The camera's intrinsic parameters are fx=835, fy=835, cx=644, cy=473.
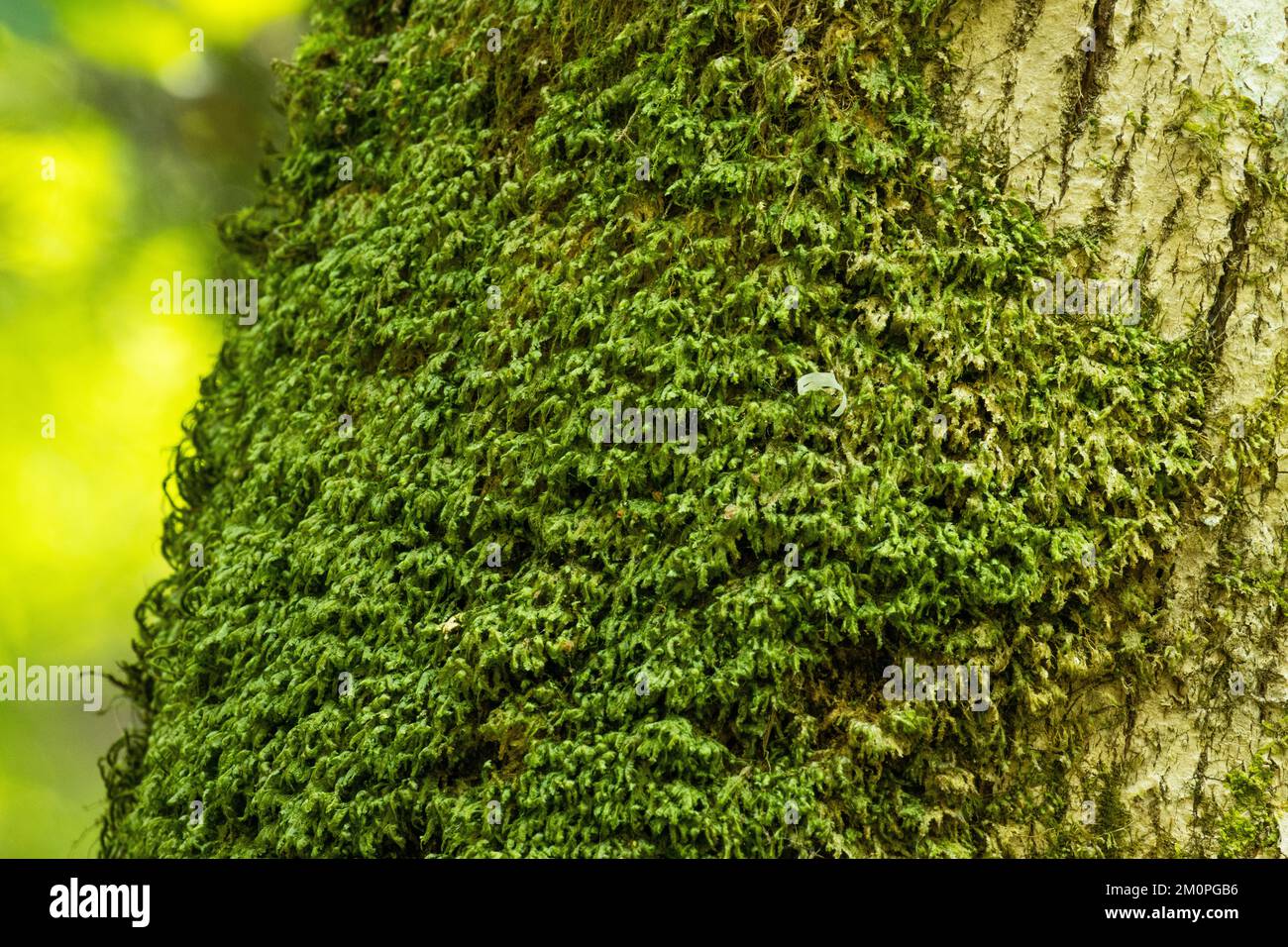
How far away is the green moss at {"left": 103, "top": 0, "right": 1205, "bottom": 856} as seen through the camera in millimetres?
1921

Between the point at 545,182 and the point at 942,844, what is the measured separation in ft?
6.28

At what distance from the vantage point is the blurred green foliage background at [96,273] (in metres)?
3.76

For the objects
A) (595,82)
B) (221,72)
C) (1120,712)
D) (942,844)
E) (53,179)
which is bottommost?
(942,844)

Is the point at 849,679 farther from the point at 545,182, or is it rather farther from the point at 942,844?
the point at 545,182

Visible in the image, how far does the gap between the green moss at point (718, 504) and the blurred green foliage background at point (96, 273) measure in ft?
6.60

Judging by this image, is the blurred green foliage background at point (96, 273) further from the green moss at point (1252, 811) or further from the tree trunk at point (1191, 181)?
the green moss at point (1252, 811)

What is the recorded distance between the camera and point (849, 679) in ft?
6.48

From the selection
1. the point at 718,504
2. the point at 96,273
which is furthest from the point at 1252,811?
the point at 96,273

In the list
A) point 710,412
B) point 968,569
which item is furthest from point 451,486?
point 968,569

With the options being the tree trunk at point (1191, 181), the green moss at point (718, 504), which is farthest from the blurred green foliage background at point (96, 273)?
the tree trunk at point (1191, 181)

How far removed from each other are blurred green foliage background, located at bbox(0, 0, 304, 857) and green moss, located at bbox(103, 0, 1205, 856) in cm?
201

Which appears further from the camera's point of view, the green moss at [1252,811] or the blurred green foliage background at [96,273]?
the blurred green foliage background at [96,273]

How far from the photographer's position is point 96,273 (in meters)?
3.88

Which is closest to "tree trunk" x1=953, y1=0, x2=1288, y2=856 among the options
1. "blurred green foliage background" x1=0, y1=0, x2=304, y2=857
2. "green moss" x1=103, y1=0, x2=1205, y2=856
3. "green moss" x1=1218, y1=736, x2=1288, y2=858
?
"green moss" x1=103, y1=0, x2=1205, y2=856
